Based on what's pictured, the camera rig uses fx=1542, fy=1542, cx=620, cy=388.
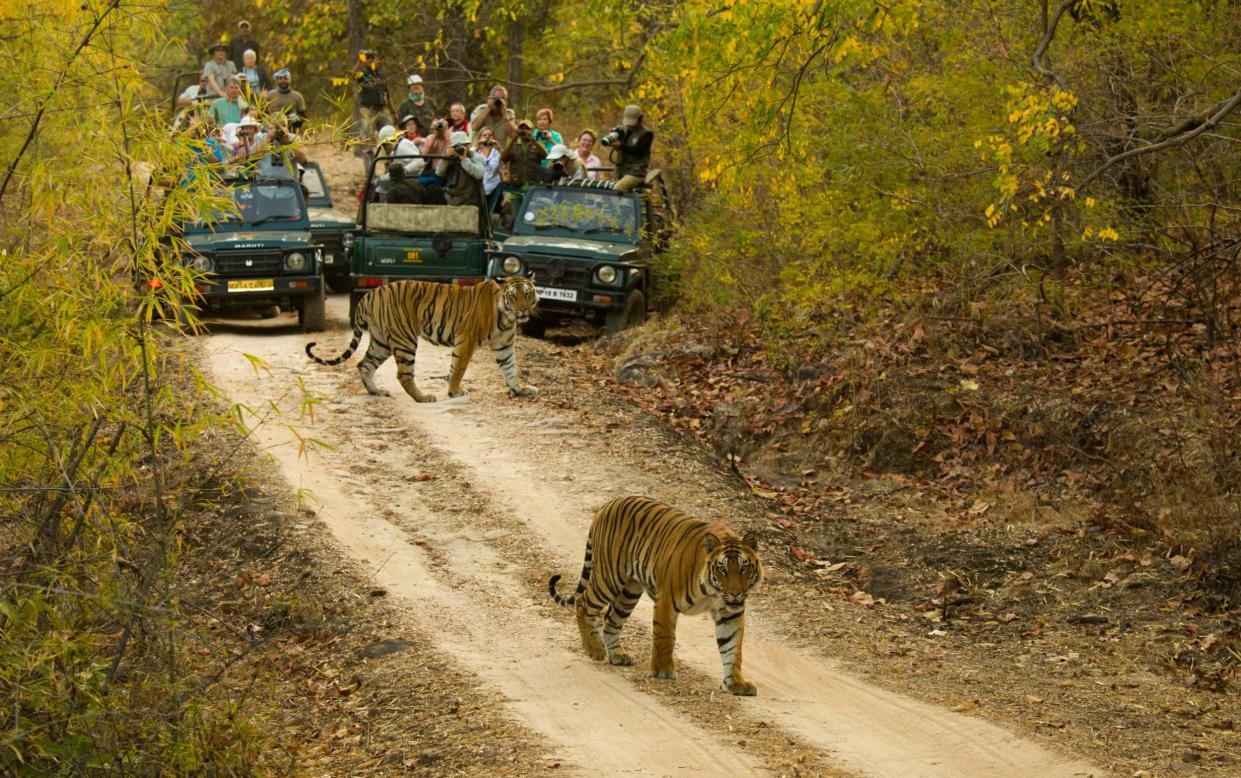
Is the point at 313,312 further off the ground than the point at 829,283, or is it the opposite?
the point at 829,283

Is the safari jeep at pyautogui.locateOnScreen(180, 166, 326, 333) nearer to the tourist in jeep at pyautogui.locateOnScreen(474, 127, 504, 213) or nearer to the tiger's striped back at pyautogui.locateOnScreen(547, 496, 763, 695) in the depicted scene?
the tourist in jeep at pyautogui.locateOnScreen(474, 127, 504, 213)

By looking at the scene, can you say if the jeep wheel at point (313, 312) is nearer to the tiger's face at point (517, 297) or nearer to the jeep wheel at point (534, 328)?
the jeep wheel at point (534, 328)

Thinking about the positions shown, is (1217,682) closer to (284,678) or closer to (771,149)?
(284,678)

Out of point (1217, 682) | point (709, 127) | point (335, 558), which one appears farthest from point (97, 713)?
point (709, 127)

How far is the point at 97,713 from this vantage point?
21.9ft

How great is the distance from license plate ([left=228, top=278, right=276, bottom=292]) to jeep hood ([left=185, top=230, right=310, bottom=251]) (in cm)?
39

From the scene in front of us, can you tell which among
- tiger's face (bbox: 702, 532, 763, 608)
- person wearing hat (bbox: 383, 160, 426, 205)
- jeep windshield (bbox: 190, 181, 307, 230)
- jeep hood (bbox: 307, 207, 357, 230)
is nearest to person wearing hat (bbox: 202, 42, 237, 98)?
jeep hood (bbox: 307, 207, 357, 230)

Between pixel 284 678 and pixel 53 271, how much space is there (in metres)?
A: 3.47

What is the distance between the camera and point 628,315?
18.5 metres

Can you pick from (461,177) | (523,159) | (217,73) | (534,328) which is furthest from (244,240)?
(217,73)

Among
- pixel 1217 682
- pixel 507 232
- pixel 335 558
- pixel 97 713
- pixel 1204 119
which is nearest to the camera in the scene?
pixel 97 713

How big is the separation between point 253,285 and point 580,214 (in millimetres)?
4042

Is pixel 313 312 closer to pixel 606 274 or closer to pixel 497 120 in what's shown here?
pixel 606 274

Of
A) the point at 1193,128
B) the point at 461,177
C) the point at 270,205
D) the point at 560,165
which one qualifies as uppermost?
the point at 1193,128
